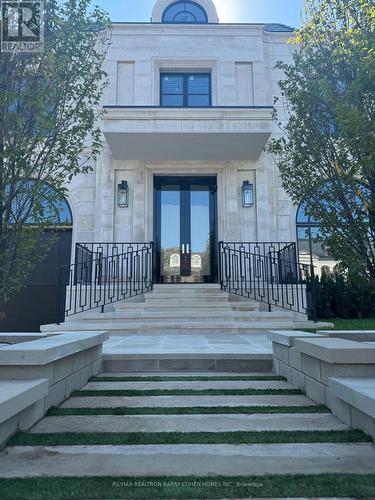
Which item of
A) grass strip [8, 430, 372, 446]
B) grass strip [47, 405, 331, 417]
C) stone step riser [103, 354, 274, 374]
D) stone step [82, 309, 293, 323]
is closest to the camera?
grass strip [8, 430, 372, 446]

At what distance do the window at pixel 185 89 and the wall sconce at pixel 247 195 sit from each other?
2.86 meters

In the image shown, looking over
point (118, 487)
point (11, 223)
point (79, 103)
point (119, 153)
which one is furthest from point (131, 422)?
point (119, 153)

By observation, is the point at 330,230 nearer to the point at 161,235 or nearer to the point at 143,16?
the point at 161,235

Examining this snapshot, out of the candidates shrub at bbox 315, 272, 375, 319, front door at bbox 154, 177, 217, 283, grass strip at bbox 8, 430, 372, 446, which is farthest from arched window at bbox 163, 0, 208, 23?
grass strip at bbox 8, 430, 372, 446

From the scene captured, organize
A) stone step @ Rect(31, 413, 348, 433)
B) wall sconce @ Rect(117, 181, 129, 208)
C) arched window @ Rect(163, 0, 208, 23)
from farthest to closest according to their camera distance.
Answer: arched window @ Rect(163, 0, 208, 23) → wall sconce @ Rect(117, 181, 129, 208) → stone step @ Rect(31, 413, 348, 433)

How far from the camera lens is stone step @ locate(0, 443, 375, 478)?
1.87 meters

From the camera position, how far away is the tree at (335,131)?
3426 millimetres

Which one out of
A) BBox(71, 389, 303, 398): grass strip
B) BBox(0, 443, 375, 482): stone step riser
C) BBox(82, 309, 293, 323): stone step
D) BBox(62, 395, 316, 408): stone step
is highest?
BBox(82, 309, 293, 323): stone step

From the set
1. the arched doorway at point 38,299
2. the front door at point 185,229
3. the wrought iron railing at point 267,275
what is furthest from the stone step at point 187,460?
the arched doorway at point 38,299

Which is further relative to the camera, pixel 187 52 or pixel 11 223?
pixel 187 52

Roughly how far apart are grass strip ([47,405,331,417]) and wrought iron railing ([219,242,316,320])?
15.6 feet

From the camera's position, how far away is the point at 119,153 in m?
9.33

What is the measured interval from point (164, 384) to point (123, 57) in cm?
979

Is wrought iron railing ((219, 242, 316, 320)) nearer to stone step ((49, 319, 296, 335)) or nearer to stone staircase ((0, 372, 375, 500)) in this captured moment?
stone step ((49, 319, 296, 335))
